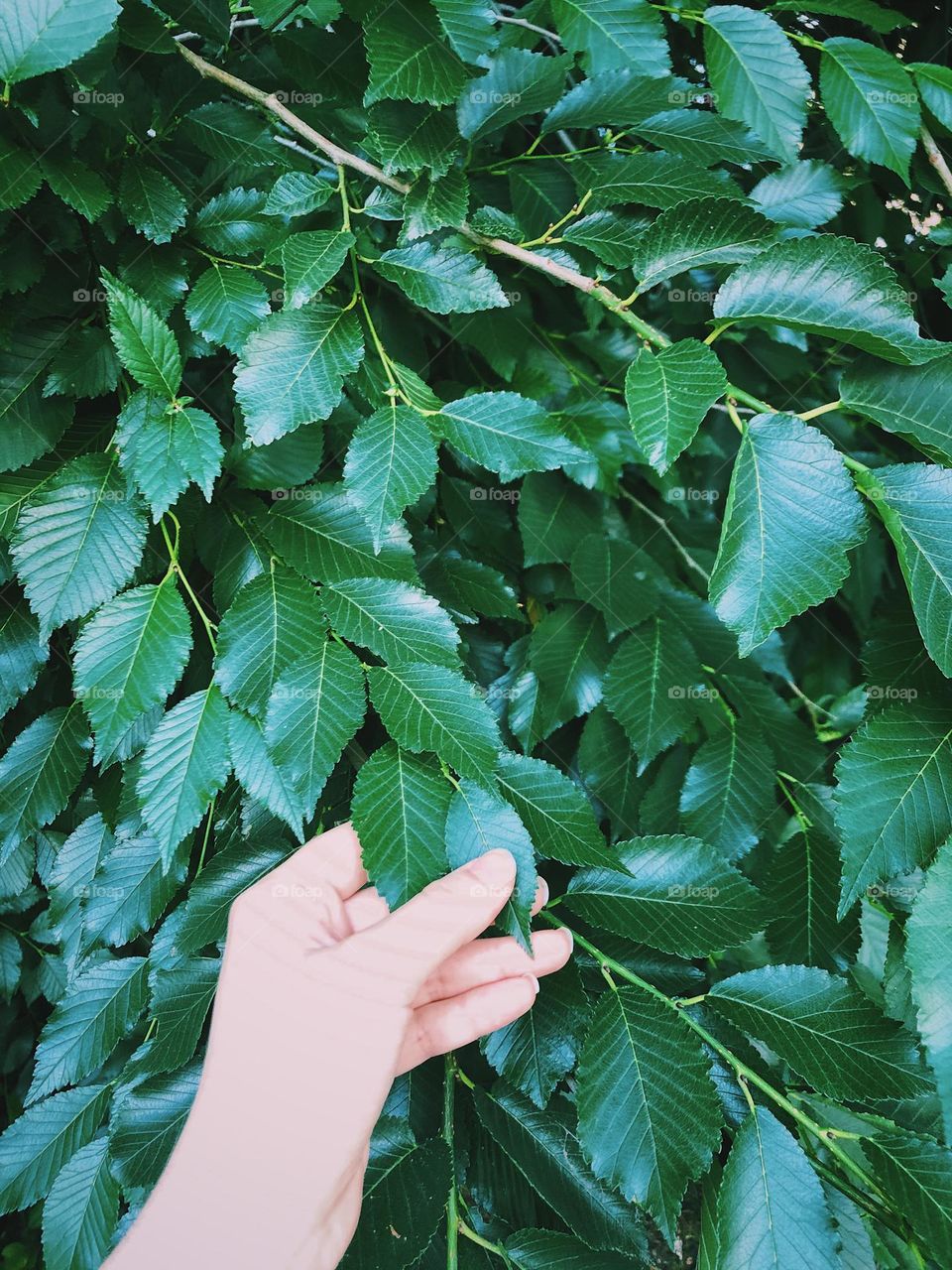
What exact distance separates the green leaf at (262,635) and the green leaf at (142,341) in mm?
130

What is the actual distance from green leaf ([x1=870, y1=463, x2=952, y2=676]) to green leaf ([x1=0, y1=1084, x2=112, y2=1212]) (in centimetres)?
66

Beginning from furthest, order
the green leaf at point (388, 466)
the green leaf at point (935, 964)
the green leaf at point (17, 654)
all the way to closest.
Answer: the green leaf at point (17, 654) → the green leaf at point (388, 466) → the green leaf at point (935, 964)

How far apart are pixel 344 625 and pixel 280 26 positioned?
43 centimetres

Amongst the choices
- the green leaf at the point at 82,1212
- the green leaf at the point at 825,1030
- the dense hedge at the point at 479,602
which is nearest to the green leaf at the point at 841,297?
the dense hedge at the point at 479,602

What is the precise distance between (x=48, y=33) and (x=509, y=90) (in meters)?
0.28

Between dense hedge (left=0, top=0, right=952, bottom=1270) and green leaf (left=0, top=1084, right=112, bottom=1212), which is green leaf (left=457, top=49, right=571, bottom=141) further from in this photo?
green leaf (left=0, top=1084, right=112, bottom=1212)

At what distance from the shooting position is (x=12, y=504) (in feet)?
1.89

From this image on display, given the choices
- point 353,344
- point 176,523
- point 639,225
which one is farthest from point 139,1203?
point 639,225

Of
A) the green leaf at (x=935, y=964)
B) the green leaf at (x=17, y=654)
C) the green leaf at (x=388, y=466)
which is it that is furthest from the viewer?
the green leaf at (x=17, y=654)

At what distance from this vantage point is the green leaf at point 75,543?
0.52m

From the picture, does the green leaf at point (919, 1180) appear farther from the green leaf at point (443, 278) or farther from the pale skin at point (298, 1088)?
the green leaf at point (443, 278)

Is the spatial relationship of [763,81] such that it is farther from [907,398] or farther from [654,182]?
[907,398]

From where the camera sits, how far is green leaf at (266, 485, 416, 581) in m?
0.54

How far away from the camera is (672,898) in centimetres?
54
